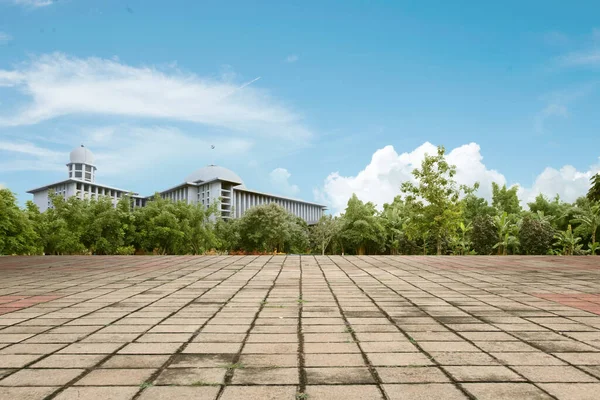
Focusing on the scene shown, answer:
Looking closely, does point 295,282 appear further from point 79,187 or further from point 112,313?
point 79,187

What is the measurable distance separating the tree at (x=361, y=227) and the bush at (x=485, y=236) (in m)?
11.2

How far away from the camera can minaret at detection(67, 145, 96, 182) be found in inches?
3514

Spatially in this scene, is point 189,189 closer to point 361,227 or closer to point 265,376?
point 361,227

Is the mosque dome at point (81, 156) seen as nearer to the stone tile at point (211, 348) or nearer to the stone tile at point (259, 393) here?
the stone tile at point (211, 348)

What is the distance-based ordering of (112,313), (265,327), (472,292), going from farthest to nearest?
(472,292)
(112,313)
(265,327)

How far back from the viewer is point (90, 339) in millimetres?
2971

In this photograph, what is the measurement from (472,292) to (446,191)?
19.2 meters

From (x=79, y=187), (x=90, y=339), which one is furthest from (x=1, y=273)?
(x=79, y=187)

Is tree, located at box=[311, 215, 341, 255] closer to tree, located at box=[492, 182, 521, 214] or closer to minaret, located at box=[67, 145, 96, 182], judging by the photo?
tree, located at box=[492, 182, 521, 214]

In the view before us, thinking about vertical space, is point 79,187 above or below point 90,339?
above

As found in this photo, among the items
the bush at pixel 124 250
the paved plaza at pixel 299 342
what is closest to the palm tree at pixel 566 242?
the paved plaza at pixel 299 342

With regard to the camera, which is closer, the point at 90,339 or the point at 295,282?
the point at 90,339


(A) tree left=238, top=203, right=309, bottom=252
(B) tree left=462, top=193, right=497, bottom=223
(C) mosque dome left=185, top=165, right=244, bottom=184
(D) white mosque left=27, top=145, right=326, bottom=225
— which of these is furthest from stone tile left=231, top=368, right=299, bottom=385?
(C) mosque dome left=185, top=165, right=244, bottom=184

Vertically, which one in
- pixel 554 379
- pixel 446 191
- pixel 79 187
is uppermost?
pixel 79 187
